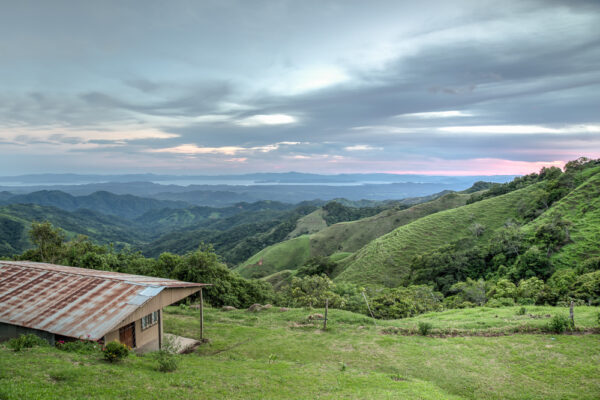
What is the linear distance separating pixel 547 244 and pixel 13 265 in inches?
2210

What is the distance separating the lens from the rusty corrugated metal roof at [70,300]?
13.8 m

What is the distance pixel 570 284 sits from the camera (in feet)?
86.1

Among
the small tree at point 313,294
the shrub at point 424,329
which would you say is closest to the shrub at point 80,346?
the shrub at point 424,329

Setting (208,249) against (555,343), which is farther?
(208,249)

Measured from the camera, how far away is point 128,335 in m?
16.3

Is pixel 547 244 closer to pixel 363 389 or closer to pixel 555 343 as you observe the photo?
pixel 555 343

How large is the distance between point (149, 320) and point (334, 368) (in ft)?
36.5

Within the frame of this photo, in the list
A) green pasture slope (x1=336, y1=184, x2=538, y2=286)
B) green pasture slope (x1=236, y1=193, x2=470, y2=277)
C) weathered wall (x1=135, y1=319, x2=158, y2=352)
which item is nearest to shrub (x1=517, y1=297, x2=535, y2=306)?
weathered wall (x1=135, y1=319, x2=158, y2=352)

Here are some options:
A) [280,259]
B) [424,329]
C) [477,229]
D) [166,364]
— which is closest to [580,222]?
[477,229]

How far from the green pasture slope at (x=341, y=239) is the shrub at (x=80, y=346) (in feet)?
319

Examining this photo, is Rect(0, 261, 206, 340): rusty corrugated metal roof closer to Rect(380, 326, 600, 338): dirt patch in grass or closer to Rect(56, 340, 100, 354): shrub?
Rect(56, 340, 100, 354): shrub

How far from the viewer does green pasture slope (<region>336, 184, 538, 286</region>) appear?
6031 centimetres

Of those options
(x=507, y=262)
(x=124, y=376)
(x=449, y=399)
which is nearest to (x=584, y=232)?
(x=507, y=262)

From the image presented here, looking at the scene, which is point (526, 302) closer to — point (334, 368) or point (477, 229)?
point (334, 368)
